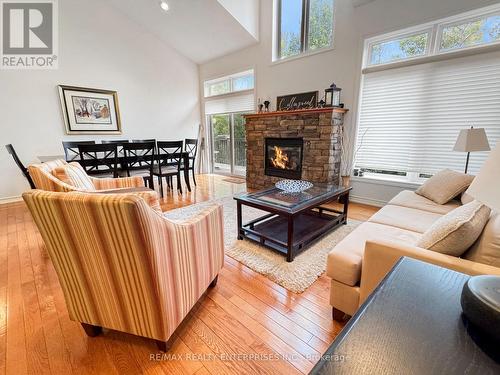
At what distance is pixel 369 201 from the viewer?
3795 mm

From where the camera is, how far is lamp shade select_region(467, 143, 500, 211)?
602 mm

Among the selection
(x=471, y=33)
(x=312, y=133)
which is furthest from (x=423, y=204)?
(x=471, y=33)

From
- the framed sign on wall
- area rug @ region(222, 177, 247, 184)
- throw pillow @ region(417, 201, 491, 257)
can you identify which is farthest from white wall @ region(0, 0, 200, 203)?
throw pillow @ region(417, 201, 491, 257)

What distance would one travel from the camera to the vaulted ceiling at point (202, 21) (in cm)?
430

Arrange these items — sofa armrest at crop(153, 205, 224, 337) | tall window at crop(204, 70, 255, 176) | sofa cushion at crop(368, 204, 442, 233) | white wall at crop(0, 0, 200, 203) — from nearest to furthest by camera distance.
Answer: sofa armrest at crop(153, 205, 224, 337) < sofa cushion at crop(368, 204, 442, 233) < white wall at crop(0, 0, 200, 203) < tall window at crop(204, 70, 255, 176)

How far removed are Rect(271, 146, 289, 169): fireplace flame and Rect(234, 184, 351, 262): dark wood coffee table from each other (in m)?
1.44

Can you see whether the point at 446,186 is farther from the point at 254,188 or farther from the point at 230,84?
the point at 230,84

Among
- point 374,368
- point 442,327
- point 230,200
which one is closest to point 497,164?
point 442,327

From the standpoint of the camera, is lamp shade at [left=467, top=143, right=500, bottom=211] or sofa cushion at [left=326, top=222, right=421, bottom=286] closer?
lamp shade at [left=467, top=143, right=500, bottom=211]

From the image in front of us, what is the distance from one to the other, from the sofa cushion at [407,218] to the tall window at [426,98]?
58.9 inches

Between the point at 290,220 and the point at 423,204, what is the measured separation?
1458 mm

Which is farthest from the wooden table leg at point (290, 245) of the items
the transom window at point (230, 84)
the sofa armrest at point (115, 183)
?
the transom window at point (230, 84)

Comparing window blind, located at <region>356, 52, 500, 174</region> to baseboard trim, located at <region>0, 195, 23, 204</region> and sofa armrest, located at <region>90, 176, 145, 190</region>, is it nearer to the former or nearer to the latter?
sofa armrest, located at <region>90, 176, 145, 190</region>

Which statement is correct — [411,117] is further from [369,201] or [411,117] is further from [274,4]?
[274,4]
